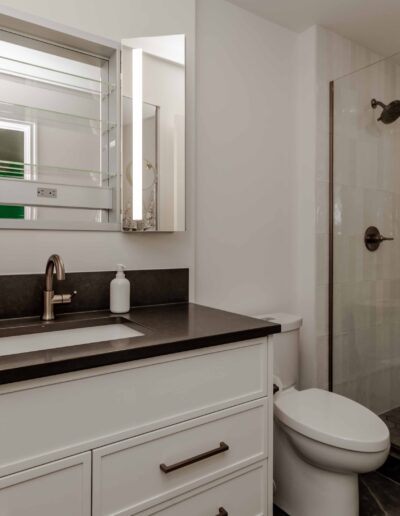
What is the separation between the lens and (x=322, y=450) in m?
1.45

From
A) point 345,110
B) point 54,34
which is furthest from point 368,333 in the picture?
point 54,34

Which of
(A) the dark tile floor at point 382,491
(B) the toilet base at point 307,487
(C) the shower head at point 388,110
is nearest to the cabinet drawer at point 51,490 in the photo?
(B) the toilet base at point 307,487

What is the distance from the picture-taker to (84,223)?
160 cm

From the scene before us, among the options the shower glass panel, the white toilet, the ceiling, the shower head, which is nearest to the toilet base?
the white toilet

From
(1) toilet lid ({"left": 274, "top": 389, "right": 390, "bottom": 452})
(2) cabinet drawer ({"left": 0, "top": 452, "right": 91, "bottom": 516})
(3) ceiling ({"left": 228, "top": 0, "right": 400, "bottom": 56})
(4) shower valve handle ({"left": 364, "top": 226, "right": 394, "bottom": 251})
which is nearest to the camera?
(2) cabinet drawer ({"left": 0, "top": 452, "right": 91, "bottom": 516})

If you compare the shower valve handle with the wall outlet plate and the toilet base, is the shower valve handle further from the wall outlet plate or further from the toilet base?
the wall outlet plate

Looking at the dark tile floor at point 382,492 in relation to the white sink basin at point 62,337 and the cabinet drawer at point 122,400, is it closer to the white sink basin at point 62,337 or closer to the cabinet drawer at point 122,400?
the cabinet drawer at point 122,400

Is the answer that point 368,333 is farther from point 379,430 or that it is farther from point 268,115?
point 268,115

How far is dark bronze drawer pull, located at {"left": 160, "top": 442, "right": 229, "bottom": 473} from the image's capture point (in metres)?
1.13

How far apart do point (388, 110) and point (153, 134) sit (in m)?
1.51

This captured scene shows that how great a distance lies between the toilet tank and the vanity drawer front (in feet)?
1.92

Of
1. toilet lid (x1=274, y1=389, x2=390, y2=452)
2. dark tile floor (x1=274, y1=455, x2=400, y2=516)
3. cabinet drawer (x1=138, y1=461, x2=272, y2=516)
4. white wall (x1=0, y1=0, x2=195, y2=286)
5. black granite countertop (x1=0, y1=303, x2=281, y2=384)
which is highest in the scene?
white wall (x1=0, y1=0, x2=195, y2=286)

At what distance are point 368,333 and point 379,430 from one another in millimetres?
1088

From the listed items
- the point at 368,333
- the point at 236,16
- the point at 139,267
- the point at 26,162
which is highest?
the point at 236,16
